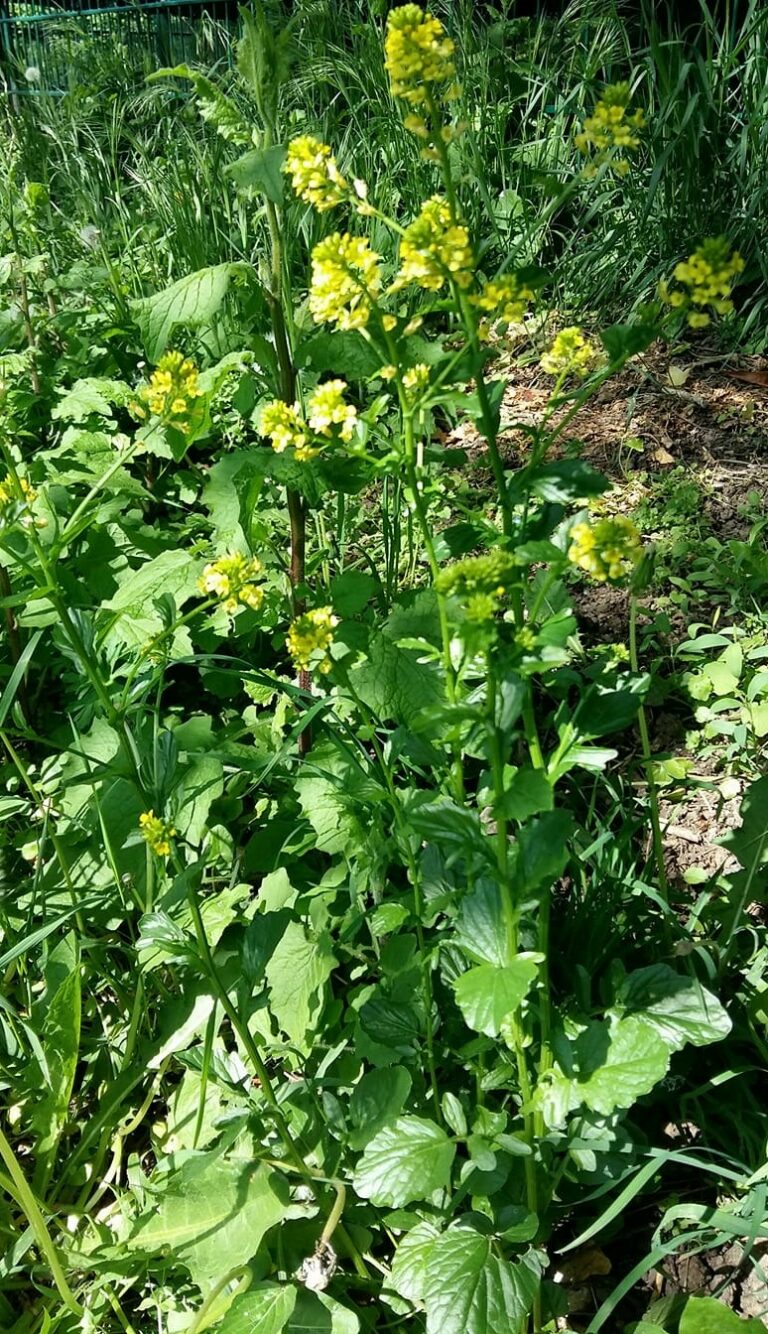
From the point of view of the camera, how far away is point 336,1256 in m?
1.25

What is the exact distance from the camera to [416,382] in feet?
3.59

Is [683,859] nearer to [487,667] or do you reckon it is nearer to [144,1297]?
[487,667]

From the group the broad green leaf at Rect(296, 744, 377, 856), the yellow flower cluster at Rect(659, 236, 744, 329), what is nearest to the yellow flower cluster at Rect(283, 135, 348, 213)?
the yellow flower cluster at Rect(659, 236, 744, 329)

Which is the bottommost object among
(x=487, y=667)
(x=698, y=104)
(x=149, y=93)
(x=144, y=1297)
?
(x=144, y=1297)

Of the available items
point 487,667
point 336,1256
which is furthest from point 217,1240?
point 487,667

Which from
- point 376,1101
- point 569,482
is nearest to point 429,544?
point 569,482

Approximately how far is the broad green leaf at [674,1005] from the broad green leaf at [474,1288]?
29 cm

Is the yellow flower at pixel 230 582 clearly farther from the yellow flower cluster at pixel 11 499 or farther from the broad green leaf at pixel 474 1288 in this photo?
the broad green leaf at pixel 474 1288

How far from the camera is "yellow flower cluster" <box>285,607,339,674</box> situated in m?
1.14

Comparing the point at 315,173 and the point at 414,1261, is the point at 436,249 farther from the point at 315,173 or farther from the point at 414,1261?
the point at 414,1261

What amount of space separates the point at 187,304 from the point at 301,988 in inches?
40.7

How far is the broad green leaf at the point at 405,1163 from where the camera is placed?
3.68ft

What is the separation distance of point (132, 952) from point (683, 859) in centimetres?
90

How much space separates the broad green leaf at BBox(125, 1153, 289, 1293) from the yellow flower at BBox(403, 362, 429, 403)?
0.90 m
